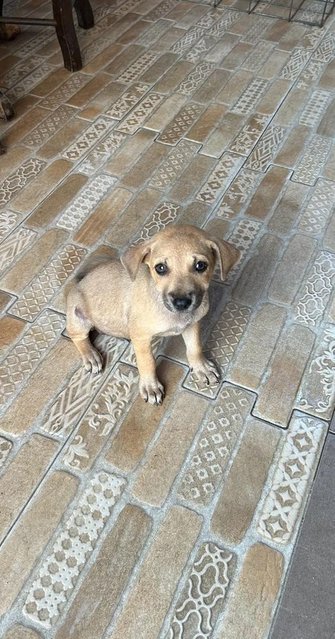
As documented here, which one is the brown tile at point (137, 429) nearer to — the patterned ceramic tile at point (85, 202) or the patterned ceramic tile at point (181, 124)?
the patterned ceramic tile at point (85, 202)

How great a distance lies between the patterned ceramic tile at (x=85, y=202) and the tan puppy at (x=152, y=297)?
90 centimetres

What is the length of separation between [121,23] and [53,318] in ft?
11.4

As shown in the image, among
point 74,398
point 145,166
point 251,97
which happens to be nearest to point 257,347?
point 74,398

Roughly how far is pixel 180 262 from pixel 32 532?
1221 mm

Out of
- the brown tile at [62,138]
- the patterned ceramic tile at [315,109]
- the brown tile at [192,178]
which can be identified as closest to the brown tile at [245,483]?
the brown tile at [192,178]

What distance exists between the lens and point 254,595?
1745 millimetres

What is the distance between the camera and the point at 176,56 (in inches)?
164

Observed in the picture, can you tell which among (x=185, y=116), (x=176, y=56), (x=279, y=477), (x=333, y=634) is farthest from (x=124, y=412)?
(x=176, y=56)

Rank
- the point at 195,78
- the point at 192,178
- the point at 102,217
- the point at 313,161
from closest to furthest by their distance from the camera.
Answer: the point at 102,217, the point at 192,178, the point at 313,161, the point at 195,78

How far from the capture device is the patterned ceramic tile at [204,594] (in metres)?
1.69

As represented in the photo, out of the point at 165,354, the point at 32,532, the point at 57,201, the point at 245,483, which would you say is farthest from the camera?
the point at 57,201

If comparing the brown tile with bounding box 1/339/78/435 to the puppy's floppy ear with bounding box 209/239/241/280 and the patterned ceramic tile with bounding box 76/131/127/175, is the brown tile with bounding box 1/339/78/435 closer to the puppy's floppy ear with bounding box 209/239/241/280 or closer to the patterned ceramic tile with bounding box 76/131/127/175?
the puppy's floppy ear with bounding box 209/239/241/280

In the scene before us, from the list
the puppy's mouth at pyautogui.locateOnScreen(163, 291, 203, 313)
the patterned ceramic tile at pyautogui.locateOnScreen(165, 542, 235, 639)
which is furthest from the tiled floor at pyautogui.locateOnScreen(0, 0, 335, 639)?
the puppy's mouth at pyautogui.locateOnScreen(163, 291, 203, 313)

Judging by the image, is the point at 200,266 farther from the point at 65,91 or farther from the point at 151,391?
the point at 65,91
